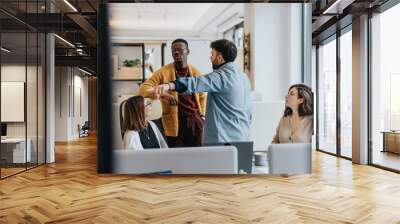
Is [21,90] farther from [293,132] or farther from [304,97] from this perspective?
[304,97]

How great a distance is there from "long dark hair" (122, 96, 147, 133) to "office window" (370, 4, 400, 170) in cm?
450

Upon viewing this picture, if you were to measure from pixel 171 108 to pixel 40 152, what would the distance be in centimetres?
346

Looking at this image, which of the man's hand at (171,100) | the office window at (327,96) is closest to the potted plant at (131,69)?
the man's hand at (171,100)

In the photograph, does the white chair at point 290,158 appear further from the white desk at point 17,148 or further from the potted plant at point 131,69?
the white desk at point 17,148

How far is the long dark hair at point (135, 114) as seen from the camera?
6.38 m

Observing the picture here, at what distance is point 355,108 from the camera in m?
8.34

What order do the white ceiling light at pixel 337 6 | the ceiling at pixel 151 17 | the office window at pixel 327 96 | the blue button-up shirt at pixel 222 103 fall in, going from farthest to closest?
the office window at pixel 327 96 → the white ceiling light at pixel 337 6 → the ceiling at pixel 151 17 → the blue button-up shirt at pixel 222 103

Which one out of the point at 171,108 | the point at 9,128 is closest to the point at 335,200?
the point at 171,108

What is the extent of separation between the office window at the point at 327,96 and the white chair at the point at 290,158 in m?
3.72

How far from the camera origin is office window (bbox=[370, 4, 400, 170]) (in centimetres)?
746

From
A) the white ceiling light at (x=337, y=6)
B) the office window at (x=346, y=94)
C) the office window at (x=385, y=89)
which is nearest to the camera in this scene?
the white ceiling light at (x=337, y=6)

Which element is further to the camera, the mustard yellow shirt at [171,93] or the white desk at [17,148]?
the white desk at [17,148]

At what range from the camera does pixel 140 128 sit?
20.9 ft

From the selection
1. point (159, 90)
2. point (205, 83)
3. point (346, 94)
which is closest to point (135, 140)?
point (159, 90)
